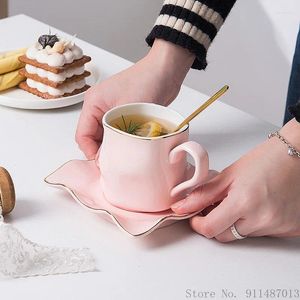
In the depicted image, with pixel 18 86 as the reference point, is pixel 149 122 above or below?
above

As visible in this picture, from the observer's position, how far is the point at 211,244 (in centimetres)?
76

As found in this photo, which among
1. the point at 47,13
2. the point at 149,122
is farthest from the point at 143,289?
the point at 47,13

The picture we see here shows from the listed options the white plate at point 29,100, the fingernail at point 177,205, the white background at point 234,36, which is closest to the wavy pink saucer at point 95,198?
the fingernail at point 177,205

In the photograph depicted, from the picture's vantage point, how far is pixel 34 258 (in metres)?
0.69

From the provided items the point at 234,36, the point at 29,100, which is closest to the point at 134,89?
the point at 29,100

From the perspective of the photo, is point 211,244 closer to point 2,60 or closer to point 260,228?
point 260,228

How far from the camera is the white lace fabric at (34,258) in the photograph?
A: 677 millimetres

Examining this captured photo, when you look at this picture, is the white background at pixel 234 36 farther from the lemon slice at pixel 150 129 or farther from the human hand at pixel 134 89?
the lemon slice at pixel 150 129

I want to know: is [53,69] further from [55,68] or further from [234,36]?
[234,36]

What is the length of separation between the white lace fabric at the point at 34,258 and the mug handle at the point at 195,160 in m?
0.14

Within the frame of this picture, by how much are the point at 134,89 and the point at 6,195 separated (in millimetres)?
273

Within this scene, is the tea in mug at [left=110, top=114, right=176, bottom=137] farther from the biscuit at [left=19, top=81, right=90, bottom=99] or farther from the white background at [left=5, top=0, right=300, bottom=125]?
the white background at [left=5, top=0, right=300, bottom=125]

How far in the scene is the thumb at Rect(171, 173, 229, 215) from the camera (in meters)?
0.76

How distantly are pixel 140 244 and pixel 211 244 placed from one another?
9 cm
